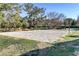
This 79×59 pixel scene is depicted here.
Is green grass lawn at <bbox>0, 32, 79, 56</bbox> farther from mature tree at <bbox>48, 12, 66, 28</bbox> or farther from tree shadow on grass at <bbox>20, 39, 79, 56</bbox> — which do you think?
mature tree at <bbox>48, 12, 66, 28</bbox>

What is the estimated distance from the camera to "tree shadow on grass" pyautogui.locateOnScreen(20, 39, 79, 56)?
2.00m

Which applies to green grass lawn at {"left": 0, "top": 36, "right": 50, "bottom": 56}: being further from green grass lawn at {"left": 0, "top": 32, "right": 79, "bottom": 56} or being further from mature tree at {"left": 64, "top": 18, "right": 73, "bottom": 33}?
mature tree at {"left": 64, "top": 18, "right": 73, "bottom": 33}

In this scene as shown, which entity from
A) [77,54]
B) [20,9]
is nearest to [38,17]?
[20,9]

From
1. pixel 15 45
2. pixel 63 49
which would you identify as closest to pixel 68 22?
pixel 63 49

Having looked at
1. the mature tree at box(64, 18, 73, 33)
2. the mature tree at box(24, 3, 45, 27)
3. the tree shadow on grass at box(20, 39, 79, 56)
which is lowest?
the tree shadow on grass at box(20, 39, 79, 56)

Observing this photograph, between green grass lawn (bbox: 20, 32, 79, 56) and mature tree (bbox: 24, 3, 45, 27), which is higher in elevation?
mature tree (bbox: 24, 3, 45, 27)

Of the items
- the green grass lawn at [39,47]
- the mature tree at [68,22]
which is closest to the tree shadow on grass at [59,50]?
the green grass lawn at [39,47]

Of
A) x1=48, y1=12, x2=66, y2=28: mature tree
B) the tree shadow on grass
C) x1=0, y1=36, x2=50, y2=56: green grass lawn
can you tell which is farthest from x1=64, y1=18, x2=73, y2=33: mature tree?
x1=0, y1=36, x2=50, y2=56: green grass lawn

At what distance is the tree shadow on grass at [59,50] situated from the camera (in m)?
2.00

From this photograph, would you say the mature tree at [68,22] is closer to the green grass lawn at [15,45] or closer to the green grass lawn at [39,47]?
the green grass lawn at [39,47]

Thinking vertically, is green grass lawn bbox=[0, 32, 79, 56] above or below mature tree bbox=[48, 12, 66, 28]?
below

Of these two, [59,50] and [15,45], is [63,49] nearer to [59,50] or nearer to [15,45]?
[59,50]

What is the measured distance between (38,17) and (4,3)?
13.0 inches

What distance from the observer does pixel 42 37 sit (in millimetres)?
2041
